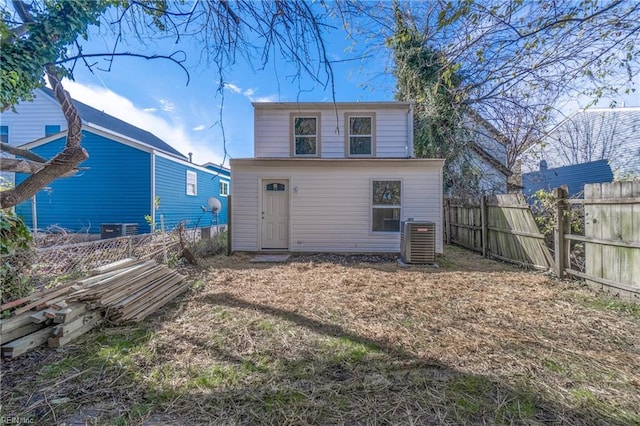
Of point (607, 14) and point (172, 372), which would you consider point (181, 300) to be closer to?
point (172, 372)

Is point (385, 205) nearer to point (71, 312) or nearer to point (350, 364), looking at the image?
point (350, 364)

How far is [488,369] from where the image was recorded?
2.29 meters

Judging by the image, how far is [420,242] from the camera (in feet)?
21.4

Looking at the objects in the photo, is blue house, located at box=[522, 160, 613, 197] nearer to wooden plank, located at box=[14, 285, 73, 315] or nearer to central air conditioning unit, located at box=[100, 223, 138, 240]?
wooden plank, located at box=[14, 285, 73, 315]

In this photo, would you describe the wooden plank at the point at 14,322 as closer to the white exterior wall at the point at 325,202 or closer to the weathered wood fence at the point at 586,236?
the white exterior wall at the point at 325,202

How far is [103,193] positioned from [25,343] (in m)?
9.87

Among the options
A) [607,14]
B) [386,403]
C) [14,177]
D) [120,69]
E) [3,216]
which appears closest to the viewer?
[386,403]

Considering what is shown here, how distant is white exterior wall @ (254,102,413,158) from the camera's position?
29.4 feet

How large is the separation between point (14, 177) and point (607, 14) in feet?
55.7

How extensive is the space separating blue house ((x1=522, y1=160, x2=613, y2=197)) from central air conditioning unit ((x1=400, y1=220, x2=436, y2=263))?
9.29 m

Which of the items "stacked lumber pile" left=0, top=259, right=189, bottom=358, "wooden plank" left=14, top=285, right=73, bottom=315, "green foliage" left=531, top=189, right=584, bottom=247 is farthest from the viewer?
"green foliage" left=531, top=189, right=584, bottom=247

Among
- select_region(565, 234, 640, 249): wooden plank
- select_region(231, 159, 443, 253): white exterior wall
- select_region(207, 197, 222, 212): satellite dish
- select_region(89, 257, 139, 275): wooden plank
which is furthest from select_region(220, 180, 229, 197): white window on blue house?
select_region(565, 234, 640, 249): wooden plank

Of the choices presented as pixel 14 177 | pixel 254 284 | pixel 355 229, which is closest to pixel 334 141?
pixel 355 229

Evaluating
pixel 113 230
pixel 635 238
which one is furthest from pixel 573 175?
pixel 113 230
